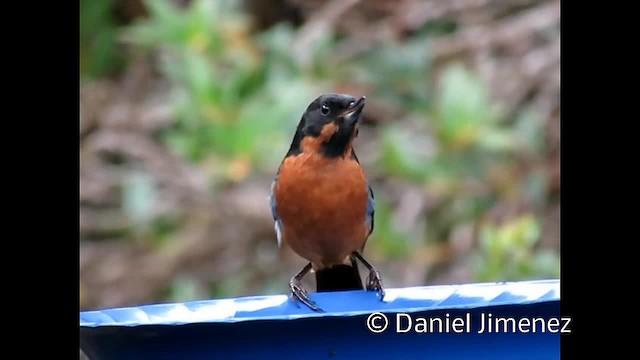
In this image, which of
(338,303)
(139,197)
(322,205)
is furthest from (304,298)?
(139,197)

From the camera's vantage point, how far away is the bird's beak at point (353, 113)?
11.5 ft

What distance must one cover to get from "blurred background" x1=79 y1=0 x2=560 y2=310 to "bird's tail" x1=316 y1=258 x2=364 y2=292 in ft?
2.99

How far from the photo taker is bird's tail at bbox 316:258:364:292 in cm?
376

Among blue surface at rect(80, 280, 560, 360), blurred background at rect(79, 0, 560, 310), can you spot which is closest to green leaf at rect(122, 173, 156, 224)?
blurred background at rect(79, 0, 560, 310)

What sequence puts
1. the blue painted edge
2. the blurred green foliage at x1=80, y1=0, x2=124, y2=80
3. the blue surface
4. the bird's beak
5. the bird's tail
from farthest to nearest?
the blurred green foliage at x1=80, y1=0, x2=124, y2=80 → the bird's tail → the bird's beak → the blue painted edge → the blue surface

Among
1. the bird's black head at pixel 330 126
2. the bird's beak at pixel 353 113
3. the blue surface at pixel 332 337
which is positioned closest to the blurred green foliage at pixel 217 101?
the bird's black head at pixel 330 126

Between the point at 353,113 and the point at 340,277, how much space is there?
23.3 inches

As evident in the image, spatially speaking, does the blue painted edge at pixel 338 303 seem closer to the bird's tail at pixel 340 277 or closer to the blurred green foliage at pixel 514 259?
the bird's tail at pixel 340 277

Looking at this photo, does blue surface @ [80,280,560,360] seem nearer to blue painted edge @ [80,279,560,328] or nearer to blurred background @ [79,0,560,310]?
blue painted edge @ [80,279,560,328]

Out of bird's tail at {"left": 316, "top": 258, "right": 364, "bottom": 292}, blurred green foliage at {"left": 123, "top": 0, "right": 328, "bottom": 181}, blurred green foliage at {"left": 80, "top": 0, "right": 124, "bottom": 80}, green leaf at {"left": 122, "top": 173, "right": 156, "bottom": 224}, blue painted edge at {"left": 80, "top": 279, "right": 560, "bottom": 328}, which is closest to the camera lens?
blue painted edge at {"left": 80, "top": 279, "right": 560, "bottom": 328}

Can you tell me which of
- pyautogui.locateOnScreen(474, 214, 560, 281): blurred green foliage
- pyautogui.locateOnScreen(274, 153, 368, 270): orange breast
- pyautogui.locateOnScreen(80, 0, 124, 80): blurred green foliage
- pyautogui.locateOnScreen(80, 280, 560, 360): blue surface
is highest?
pyautogui.locateOnScreen(80, 0, 124, 80): blurred green foliage
